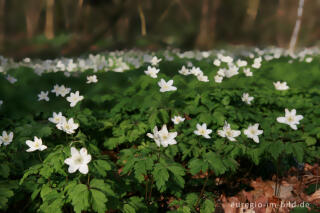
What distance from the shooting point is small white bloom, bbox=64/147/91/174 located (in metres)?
1.69

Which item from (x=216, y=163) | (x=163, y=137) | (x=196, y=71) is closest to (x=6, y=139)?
(x=163, y=137)

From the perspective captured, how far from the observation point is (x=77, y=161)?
1737 mm

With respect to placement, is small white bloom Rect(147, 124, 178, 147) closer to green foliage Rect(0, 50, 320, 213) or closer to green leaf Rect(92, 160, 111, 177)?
green foliage Rect(0, 50, 320, 213)

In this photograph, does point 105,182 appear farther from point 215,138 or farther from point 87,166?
point 215,138

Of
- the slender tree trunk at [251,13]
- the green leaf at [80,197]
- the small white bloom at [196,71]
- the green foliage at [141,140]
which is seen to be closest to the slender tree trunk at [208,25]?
the green foliage at [141,140]

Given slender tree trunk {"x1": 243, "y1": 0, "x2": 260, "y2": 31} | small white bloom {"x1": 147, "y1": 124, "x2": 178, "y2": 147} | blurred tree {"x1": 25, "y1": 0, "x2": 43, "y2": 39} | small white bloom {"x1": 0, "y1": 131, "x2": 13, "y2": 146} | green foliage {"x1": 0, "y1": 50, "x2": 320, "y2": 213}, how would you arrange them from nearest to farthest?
green foliage {"x1": 0, "y1": 50, "x2": 320, "y2": 213} → small white bloom {"x1": 147, "y1": 124, "x2": 178, "y2": 147} → small white bloom {"x1": 0, "y1": 131, "x2": 13, "y2": 146} → blurred tree {"x1": 25, "y1": 0, "x2": 43, "y2": 39} → slender tree trunk {"x1": 243, "y1": 0, "x2": 260, "y2": 31}

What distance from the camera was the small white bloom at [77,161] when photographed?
169 centimetres

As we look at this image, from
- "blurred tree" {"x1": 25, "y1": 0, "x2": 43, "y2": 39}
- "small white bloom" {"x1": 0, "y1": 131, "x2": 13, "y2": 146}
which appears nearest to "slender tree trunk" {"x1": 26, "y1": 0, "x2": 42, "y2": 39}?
"blurred tree" {"x1": 25, "y1": 0, "x2": 43, "y2": 39}

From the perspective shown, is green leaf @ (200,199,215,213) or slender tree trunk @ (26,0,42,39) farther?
slender tree trunk @ (26,0,42,39)

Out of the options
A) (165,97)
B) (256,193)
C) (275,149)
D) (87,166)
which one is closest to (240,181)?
(256,193)

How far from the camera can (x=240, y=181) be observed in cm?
302

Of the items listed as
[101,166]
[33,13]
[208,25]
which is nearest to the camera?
[101,166]

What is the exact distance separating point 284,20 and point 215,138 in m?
28.8

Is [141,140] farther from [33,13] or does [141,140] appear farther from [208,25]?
[33,13]
